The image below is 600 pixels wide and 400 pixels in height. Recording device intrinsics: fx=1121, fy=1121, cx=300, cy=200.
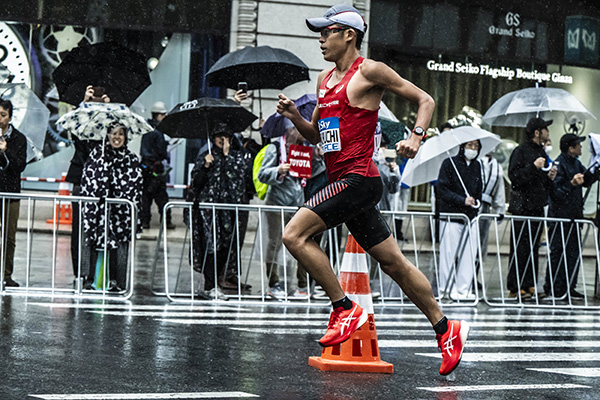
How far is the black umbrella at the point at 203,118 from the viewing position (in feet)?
40.4

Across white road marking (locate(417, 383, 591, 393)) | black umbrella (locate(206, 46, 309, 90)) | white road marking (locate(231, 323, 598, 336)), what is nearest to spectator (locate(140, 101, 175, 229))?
black umbrella (locate(206, 46, 309, 90))

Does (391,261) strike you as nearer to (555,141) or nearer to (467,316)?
(467,316)

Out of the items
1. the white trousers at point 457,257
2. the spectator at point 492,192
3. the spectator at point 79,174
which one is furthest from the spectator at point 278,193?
the spectator at point 492,192

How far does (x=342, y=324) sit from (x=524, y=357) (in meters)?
2.25

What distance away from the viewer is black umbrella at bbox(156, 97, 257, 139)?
40.4ft

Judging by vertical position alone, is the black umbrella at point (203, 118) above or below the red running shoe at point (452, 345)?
above

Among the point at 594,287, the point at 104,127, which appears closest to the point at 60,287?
the point at 104,127

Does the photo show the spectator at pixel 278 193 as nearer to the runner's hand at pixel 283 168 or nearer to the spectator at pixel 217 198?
the runner's hand at pixel 283 168

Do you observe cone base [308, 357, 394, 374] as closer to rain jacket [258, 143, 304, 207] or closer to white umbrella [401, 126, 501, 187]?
rain jacket [258, 143, 304, 207]

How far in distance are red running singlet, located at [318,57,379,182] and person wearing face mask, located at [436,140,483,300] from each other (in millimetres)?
6109

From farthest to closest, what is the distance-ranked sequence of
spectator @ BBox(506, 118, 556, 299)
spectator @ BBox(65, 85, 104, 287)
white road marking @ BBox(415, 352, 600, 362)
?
spectator @ BBox(506, 118, 556, 299), spectator @ BBox(65, 85, 104, 287), white road marking @ BBox(415, 352, 600, 362)

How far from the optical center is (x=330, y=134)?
22.2 feet

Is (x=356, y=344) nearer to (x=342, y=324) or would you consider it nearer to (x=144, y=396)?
(x=342, y=324)

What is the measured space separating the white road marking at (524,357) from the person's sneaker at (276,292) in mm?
4029
